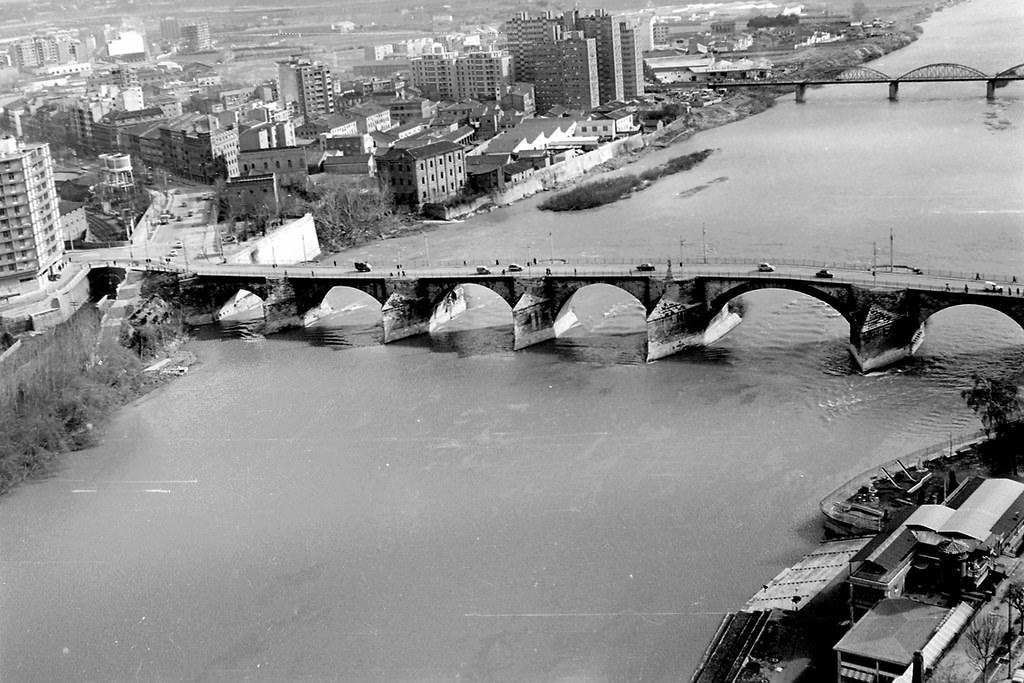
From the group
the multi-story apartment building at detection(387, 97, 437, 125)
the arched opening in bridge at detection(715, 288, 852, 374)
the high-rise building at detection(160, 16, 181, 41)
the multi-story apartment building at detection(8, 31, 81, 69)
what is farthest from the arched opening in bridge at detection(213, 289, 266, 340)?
the high-rise building at detection(160, 16, 181, 41)

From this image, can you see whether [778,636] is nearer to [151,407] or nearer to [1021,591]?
[1021,591]

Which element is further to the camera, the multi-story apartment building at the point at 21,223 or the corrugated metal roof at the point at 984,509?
the multi-story apartment building at the point at 21,223

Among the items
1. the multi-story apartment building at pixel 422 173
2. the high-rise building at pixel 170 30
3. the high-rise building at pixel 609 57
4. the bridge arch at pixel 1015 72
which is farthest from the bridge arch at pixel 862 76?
the high-rise building at pixel 170 30

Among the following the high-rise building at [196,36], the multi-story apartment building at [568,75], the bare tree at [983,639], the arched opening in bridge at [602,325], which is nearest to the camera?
the bare tree at [983,639]

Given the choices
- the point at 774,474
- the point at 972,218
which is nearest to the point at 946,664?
the point at 774,474

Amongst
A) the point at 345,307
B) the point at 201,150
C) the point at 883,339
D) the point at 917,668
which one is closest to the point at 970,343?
the point at 883,339

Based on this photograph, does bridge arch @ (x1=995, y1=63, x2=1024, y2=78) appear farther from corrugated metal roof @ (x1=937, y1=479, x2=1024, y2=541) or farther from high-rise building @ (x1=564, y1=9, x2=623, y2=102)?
Result: corrugated metal roof @ (x1=937, y1=479, x2=1024, y2=541)

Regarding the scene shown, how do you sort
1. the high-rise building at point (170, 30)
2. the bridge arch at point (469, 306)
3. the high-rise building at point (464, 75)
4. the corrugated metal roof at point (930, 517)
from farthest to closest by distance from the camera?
the high-rise building at point (170, 30), the high-rise building at point (464, 75), the bridge arch at point (469, 306), the corrugated metal roof at point (930, 517)

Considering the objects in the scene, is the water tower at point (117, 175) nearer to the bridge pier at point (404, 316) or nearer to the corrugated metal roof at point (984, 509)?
the bridge pier at point (404, 316)
